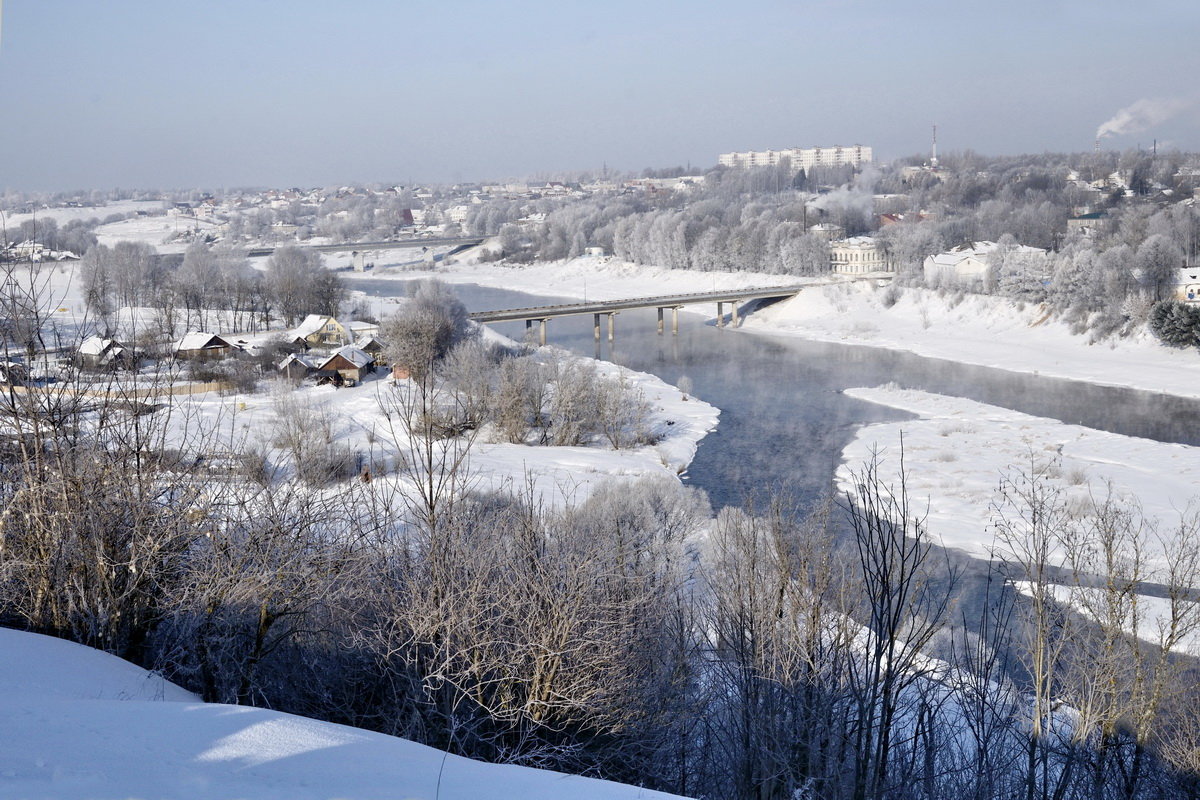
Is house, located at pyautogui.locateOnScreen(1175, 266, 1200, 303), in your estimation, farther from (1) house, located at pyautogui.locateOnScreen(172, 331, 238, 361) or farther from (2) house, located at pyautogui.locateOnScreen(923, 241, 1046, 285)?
(1) house, located at pyautogui.locateOnScreen(172, 331, 238, 361)

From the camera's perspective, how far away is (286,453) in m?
9.14

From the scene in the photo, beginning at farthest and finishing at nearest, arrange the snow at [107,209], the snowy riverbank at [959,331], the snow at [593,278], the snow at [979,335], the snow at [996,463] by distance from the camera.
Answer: the snow at [107,209] → the snow at [593,278] → the snowy riverbank at [959,331] → the snow at [979,335] → the snow at [996,463]

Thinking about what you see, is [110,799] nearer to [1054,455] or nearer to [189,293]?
[1054,455]

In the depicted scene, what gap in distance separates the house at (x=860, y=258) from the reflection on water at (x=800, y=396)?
220 inches

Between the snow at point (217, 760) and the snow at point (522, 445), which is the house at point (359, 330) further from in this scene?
the snow at point (217, 760)

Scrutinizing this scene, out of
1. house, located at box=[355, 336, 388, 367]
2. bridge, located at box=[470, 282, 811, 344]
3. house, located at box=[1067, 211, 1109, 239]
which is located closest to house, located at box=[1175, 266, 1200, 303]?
house, located at box=[1067, 211, 1109, 239]

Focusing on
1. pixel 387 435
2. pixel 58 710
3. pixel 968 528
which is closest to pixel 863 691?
pixel 58 710

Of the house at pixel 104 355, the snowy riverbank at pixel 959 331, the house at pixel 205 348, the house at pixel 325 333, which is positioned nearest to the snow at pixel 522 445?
the house at pixel 104 355

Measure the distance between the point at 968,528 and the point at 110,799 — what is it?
634 cm

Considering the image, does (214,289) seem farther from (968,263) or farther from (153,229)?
(153,229)

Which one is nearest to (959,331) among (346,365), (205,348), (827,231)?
(827,231)

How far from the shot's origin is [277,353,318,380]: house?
13.7m

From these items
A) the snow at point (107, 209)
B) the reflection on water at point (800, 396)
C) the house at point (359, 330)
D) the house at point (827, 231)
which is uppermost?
the snow at point (107, 209)

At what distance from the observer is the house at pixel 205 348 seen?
14211 mm
